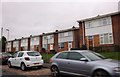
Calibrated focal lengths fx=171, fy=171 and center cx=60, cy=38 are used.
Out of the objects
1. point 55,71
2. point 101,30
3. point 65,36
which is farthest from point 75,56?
point 65,36

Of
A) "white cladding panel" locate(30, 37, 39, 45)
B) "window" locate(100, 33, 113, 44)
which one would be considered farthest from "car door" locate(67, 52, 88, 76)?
"white cladding panel" locate(30, 37, 39, 45)

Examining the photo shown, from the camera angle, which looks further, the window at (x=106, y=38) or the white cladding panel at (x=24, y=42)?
the white cladding panel at (x=24, y=42)

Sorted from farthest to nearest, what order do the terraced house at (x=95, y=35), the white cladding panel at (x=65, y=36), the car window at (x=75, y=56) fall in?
the white cladding panel at (x=65, y=36) < the terraced house at (x=95, y=35) < the car window at (x=75, y=56)

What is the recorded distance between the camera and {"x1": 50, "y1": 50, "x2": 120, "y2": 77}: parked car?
744 centimetres

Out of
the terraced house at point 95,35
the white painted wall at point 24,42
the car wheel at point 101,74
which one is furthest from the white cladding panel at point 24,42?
the car wheel at point 101,74

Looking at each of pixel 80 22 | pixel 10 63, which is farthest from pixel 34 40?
pixel 10 63

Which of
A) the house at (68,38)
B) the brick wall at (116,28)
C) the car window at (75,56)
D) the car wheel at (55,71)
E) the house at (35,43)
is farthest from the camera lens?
the house at (35,43)

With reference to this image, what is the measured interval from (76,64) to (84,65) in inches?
22.0

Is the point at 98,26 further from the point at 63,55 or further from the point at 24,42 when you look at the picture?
the point at 24,42

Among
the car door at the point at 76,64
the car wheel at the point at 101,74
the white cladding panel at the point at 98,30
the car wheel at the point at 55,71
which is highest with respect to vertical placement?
the white cladding panel at the point at 98,30

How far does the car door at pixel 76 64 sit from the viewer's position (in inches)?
332

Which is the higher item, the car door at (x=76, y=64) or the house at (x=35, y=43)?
the house at (x=35, y=43)

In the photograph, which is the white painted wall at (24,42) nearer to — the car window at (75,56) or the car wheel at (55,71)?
the car wheel at (55,71)

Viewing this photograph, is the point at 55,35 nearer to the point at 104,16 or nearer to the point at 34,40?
the point at 34,40
